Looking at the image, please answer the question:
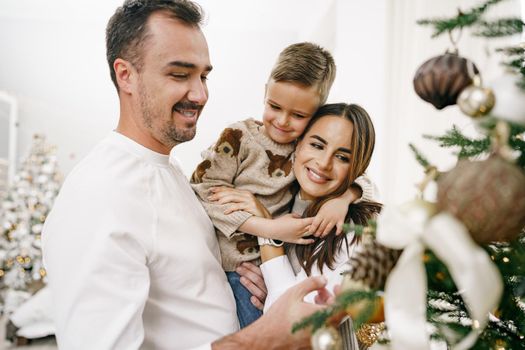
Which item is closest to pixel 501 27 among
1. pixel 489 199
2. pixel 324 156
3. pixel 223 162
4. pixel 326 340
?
pixel 489 199

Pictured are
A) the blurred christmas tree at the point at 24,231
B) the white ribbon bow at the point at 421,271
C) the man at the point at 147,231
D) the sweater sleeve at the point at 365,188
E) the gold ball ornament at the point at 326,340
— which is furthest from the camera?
the blurred christmas tree at the point at 24,231

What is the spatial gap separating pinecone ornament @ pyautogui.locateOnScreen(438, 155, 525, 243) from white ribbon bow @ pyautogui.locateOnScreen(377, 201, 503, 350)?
13 mm

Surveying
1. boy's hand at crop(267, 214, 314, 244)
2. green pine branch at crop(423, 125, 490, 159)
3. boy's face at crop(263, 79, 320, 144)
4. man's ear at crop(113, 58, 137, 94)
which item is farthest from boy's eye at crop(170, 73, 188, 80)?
green pine branch at crop(423, 125, 490, 159)

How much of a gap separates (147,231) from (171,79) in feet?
1.34

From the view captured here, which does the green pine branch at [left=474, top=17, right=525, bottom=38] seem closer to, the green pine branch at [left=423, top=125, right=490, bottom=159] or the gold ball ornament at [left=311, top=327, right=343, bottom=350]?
the green pine branch at [left=423, top=125, right=490, bottom=159]

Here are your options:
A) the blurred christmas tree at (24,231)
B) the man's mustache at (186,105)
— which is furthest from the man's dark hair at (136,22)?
the blurred christmas tree at (24,231)

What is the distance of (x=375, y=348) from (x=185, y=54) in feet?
2.92

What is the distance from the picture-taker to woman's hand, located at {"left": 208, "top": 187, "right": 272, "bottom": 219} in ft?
4.14

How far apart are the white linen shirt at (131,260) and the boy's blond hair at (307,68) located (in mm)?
413

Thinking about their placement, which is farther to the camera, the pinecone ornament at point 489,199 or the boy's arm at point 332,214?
the boy's arm at point 332,214

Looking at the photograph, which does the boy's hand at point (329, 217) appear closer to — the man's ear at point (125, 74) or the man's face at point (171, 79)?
the man's face at point (171, 79)

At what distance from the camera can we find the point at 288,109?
50.5 inches

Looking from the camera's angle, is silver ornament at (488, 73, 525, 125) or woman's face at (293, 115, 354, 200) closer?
silver ornament at (488, 73, 525, 125)

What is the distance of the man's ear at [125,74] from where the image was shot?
1.28 m
